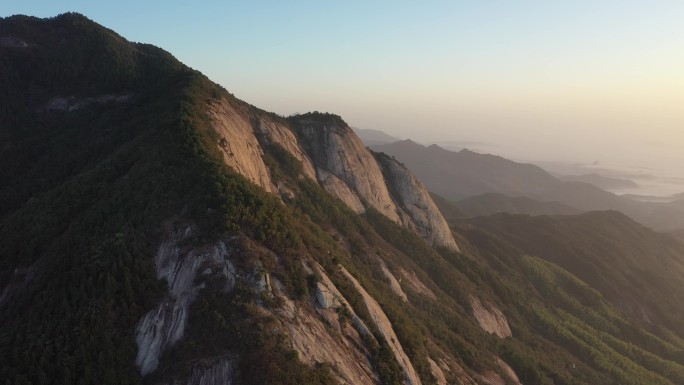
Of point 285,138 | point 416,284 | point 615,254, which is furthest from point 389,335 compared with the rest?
point 615,254

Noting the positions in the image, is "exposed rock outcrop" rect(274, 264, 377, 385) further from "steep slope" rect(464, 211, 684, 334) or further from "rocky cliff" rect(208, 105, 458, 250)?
"steep slope" rect(464, 211, 684, 334)

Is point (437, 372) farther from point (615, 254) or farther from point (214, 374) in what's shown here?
point (615, 254)

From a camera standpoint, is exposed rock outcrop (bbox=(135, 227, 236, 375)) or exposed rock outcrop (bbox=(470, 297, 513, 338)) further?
exposed rock outcrop (bbox=(470, 297, 513, 338))

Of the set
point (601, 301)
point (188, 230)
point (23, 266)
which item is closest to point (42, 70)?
point (23, 266)

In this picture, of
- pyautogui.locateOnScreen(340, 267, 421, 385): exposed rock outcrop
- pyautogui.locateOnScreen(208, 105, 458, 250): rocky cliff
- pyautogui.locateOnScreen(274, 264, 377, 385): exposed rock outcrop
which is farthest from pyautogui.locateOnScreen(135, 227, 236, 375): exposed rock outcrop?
pyautogui.locateOnScreen(208, 105, 458, 250): rocky cliff

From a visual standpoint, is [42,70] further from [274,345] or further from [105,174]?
[274,345]

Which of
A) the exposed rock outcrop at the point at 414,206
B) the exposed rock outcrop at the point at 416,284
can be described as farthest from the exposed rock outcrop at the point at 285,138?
the exposed rock outcrop at the point at 416,284
